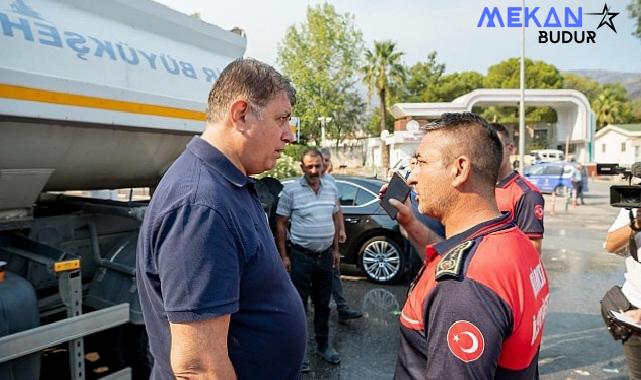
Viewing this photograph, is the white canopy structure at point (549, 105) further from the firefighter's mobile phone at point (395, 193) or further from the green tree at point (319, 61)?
the firefighter's mobile phone at point (395, 193)

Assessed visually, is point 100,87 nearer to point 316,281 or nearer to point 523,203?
point 316,281

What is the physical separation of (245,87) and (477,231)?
874 millimetres

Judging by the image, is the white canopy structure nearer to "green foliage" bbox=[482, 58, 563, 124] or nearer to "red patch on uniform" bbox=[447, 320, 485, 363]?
"green foliage" bbox=[482, 58, 563, 124]

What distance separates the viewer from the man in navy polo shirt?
1.31 metres

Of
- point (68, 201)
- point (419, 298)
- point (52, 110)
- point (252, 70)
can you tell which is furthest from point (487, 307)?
point (68, 201)

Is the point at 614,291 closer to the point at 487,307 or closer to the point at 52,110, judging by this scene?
the point at 487,307

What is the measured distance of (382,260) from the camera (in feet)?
22.8

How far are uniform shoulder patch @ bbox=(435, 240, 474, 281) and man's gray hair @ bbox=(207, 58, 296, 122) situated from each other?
0.74m

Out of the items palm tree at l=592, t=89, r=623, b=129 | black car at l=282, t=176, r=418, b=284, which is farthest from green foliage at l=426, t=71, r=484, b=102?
black car at l=282, t=176, r=418, b=284

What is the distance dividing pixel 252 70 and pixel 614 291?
253 cm

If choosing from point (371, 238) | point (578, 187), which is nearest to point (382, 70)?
point (578, 187)

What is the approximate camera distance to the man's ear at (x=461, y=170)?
1.60 metres

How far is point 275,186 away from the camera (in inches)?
199

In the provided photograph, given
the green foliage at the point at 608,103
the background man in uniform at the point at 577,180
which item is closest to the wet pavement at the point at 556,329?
the background man in uniform at the point at 577,180
